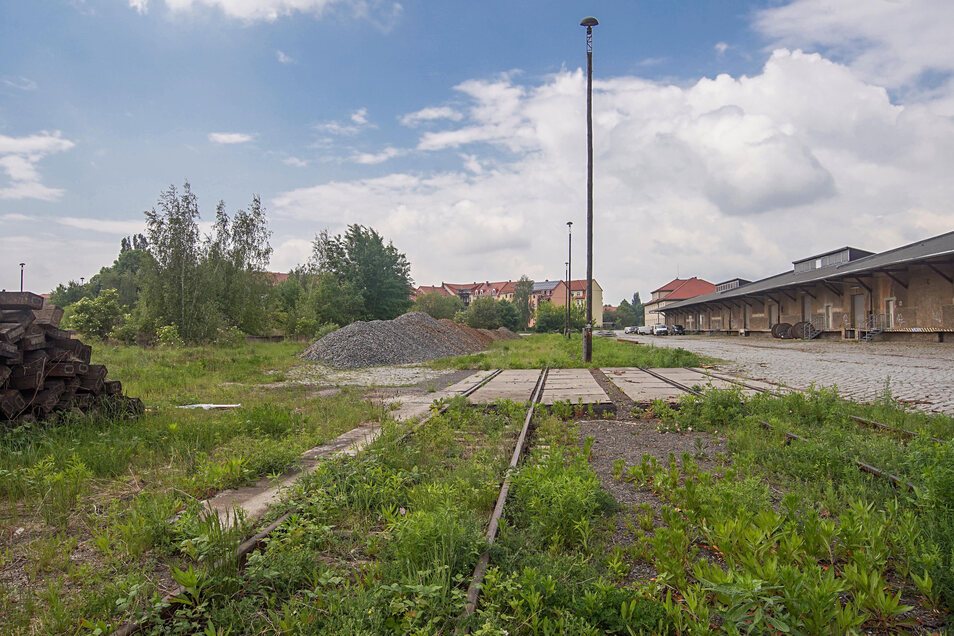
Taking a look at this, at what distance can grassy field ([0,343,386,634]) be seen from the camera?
7.93ft

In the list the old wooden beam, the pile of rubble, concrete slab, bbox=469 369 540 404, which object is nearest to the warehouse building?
concrete slab, bbox=469 369 540 404

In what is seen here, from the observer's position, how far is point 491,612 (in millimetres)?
2102

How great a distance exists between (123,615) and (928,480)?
14.3 ft

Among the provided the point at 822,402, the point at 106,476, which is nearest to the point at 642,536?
the point at 106,476

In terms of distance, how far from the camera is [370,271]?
3953cm

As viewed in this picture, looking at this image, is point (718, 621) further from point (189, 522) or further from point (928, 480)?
point (189, 522)

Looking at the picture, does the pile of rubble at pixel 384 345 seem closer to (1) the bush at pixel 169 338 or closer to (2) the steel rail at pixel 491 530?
(1) the bush at pixel 169 338

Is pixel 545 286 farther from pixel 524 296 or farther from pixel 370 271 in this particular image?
pixel 370 271

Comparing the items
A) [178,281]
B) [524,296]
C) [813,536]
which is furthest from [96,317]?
[524,296]

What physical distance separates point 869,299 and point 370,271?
3190cm

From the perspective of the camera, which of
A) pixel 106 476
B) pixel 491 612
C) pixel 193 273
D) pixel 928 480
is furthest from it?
pixel 193 273

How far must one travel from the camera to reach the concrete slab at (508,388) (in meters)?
8.82

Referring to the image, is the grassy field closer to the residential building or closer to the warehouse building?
the warehouse building

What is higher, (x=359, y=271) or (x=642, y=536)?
(x=359, y=271)
